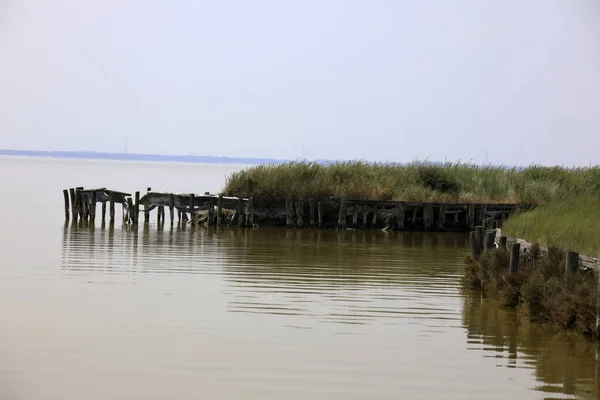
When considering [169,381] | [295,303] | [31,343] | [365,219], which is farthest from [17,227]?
[169,381]

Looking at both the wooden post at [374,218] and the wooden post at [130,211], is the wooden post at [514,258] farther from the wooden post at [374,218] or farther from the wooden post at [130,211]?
the wooden post at [130,211]

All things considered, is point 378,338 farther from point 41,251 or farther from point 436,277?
point 41,251

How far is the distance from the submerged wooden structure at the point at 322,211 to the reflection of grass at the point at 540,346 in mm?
18715

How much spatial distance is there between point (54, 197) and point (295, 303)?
1654 inches

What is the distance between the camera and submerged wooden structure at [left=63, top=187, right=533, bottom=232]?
118 feet

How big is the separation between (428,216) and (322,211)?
402cm

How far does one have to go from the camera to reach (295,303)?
17.1m

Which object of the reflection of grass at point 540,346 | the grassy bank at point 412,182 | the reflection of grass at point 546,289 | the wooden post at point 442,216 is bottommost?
the reflection of grass at point 540,346

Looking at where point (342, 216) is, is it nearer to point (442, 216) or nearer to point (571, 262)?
point (442, 216)

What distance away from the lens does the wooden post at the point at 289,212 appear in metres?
36.2

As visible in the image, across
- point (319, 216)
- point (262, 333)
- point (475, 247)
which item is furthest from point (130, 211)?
point (262, 333)

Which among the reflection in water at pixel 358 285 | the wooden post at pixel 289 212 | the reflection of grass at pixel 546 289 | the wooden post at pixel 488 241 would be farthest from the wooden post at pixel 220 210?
the reflection of grass at pixel 546 289

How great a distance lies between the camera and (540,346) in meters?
14.0

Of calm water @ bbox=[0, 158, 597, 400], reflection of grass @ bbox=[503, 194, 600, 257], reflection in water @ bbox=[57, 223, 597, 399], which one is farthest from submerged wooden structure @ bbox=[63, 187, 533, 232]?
reflection of grass @ bbox=[503, 194, 600, 257]
